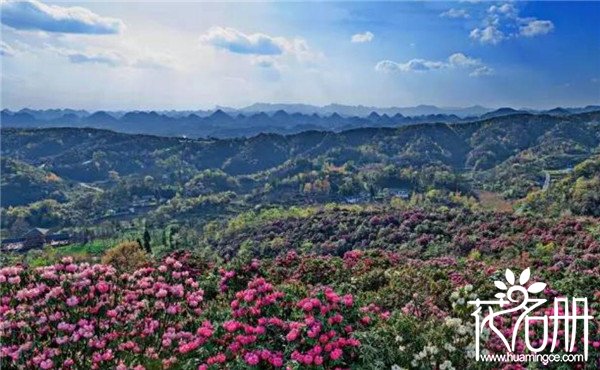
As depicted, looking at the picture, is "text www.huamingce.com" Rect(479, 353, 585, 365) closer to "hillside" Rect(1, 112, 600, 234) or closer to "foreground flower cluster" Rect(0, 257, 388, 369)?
"foreground flower cluster" Rect(0, 257, 388, 369)

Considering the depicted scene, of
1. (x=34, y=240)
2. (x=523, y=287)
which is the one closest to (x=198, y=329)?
(x=523, y=287)

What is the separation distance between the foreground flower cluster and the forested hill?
136101mm

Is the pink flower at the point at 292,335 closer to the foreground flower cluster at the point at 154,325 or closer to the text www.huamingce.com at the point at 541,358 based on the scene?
the foreground flower cluster at the point at 154,325

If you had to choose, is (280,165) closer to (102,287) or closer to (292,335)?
(102,287)

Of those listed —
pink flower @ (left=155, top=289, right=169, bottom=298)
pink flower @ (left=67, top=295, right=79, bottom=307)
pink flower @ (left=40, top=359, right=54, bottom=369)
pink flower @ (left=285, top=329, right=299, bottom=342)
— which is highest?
pink flower @ (left=67, top=295, right=79, bottom=307)

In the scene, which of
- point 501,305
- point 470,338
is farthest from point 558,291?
point 470,338

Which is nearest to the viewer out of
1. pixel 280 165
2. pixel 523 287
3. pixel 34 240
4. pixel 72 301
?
pixel 72 301

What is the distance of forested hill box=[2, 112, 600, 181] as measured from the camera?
148875 millimetres

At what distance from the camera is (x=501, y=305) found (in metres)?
7.88

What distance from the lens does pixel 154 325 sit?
18.1 ft

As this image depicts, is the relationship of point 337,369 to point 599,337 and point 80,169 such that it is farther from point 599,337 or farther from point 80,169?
point 80,169

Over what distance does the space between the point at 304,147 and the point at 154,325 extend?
170m

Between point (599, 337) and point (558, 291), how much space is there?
121 inches

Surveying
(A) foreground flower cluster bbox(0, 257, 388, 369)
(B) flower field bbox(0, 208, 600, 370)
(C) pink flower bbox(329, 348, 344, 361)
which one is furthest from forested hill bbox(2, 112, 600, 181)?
(C) pink flower bbox(329, 348, 344, 361)
